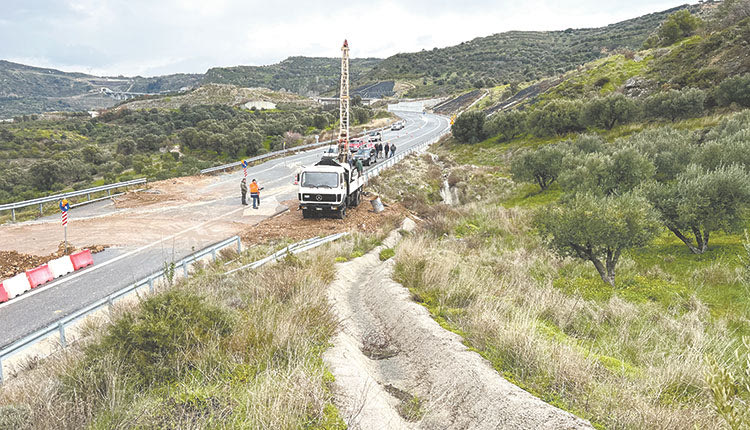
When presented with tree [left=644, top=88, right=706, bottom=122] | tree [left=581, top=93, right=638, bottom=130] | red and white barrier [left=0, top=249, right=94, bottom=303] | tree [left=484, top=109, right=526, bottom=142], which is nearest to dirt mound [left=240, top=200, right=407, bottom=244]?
red and white barrier [left=0, top=249, right=94, bottom=303]

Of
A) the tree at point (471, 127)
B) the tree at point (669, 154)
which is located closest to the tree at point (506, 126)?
the tree at point (471, 127)

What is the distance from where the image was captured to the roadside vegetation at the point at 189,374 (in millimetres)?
3624

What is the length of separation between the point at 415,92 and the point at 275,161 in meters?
98.5

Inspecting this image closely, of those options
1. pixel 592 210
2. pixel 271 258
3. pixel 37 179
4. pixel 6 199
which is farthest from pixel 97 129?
pixel 592 210

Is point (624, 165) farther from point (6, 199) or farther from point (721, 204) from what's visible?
point (6, 199)

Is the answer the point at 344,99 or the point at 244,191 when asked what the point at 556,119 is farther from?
the point at 244,191

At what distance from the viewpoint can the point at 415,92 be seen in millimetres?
125625

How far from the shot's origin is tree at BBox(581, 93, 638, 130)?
36781mm

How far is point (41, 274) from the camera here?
1118 centimetres

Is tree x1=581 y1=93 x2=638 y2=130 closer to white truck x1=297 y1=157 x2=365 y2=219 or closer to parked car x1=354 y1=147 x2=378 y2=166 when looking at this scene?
parked car x1=354 y1=147 x2=378 y2=166

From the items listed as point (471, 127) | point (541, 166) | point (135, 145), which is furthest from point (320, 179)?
point (135, 145)

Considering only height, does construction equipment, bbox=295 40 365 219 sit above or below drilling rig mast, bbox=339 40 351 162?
below

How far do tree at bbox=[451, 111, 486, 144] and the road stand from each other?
3013 centimetres

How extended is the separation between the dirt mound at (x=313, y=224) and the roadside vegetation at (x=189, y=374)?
→ 9548 mm
